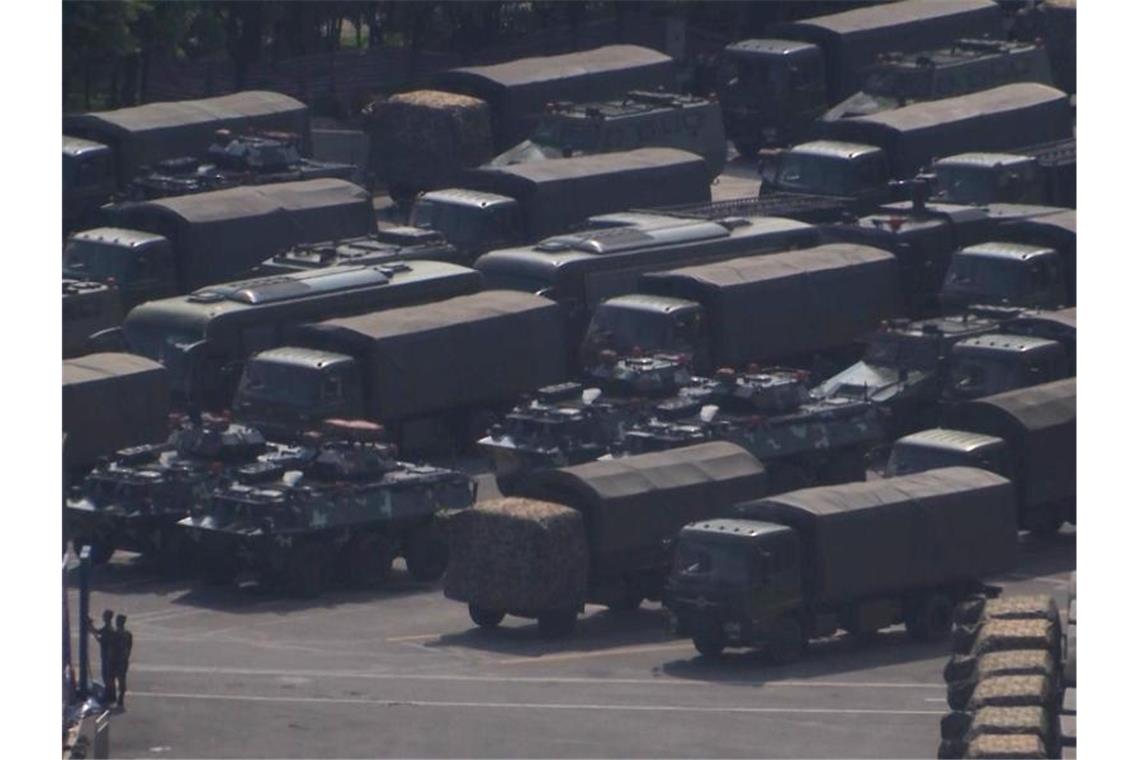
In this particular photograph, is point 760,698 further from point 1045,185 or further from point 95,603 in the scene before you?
point 1045,185

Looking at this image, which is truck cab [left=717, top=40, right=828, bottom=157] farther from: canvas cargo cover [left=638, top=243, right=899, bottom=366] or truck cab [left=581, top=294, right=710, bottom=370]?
truck cab [left=581, top=294, right=710, bottom=370]

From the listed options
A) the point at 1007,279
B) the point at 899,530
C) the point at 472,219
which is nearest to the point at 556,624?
the point at 899,530

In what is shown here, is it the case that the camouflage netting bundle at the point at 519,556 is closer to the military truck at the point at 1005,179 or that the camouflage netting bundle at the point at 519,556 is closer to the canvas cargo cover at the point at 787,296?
the canvas cargo cover at the point at 787,296

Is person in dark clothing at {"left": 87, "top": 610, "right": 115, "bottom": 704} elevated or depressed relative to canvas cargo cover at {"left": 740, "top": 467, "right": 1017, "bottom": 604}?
depressed

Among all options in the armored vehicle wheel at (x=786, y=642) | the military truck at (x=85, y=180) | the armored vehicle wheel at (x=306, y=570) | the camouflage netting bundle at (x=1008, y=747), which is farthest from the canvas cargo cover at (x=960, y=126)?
the camouflage netting bundle at (x=1008, y=747)

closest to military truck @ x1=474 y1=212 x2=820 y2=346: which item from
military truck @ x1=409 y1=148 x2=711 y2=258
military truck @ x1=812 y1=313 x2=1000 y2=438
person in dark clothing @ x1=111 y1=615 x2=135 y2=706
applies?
military truck @ x1=409 y1=148 x2=711 y2=258

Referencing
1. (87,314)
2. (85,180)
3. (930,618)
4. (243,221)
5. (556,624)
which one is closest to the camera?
(930,618)

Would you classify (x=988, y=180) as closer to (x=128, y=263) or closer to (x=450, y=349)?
(x=450, y=349)
